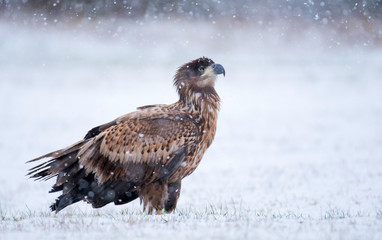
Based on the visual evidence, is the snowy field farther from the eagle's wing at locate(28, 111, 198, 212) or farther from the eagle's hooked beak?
the eagle's hooked beak

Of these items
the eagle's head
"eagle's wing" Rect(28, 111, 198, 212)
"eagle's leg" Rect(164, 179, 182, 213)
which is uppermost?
the eagle's head

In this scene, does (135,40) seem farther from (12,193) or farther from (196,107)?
(196,107)

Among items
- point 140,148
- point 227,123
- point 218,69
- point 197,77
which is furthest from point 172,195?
point 227,123

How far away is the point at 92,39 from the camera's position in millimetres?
44000

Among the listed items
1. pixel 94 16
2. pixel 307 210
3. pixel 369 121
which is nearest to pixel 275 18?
pixel 94 16

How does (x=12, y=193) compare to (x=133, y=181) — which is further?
(x=12, y=193)

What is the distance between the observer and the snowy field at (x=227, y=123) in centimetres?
585

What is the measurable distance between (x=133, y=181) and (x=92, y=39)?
39.1m

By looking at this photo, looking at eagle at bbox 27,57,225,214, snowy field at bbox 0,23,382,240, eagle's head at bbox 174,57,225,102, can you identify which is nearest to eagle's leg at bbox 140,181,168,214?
eagle at bbox 27,57,225,214

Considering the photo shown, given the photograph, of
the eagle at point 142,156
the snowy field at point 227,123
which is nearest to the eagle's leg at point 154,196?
the eagle at point 142,156

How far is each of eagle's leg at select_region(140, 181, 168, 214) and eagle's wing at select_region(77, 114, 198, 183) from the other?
0.46 ft

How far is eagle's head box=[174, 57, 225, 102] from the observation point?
23.5 ft

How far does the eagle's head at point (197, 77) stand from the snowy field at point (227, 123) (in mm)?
1779

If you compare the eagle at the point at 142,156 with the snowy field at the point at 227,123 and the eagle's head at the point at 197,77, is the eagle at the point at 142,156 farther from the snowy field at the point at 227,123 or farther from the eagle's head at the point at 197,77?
the snowy field at the point at 227,123
